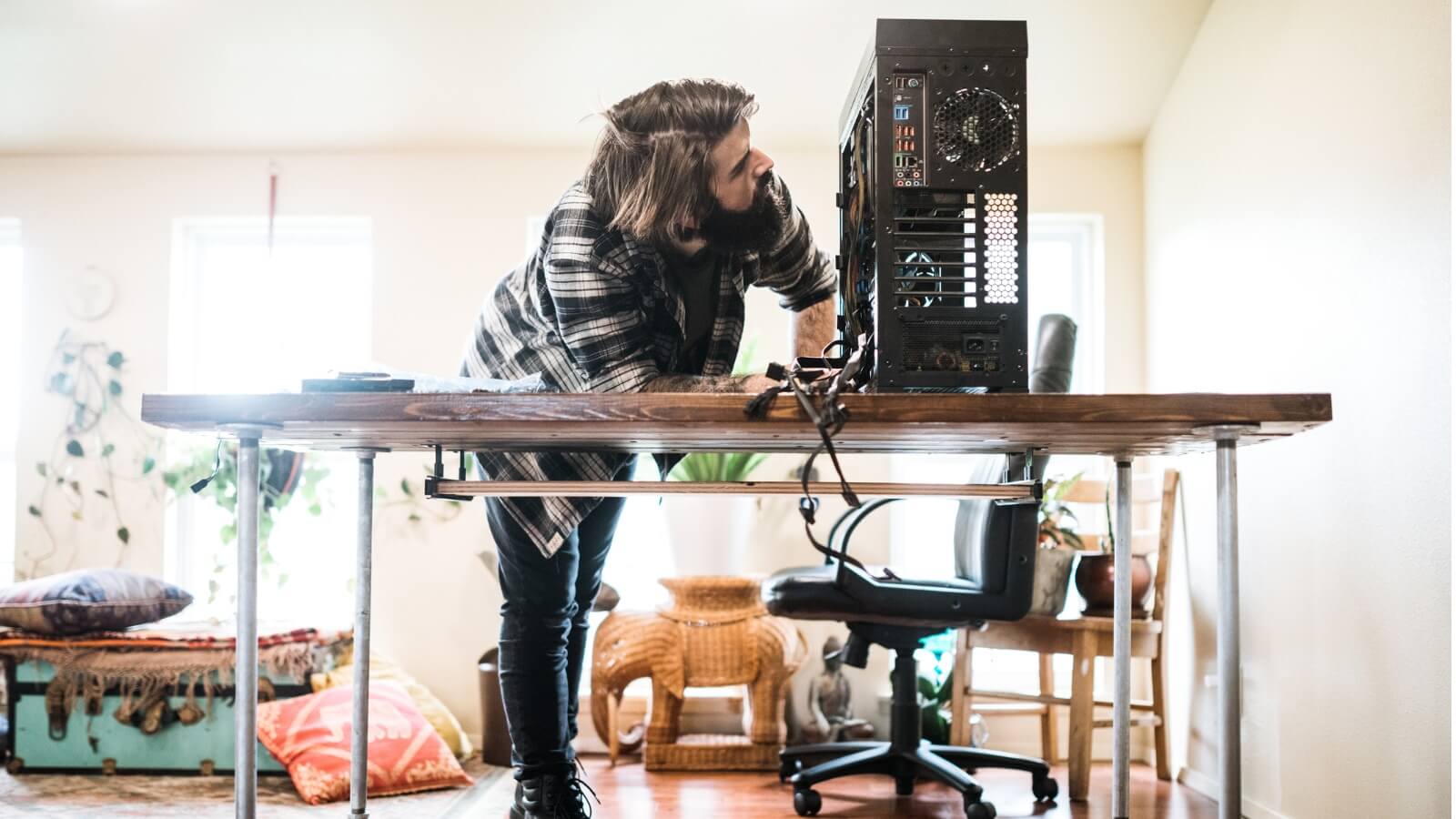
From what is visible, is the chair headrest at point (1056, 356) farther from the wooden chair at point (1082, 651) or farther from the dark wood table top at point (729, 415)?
the dark wood table top at point (729, 415)

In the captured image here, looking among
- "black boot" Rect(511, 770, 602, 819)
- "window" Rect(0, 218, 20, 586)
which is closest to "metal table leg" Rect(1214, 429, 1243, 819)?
"black boot" Rect(511, 770, 602, 819)

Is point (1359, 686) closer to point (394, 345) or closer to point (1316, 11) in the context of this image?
point (1316, 11)

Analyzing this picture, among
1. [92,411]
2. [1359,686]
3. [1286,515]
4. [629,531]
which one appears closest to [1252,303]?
[1286,515]

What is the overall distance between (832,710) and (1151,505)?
1121 millimetres

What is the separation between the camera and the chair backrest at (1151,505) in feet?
10.3

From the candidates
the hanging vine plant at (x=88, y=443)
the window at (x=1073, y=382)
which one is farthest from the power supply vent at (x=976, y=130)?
the hanging vine plant at (x=88, y=443)

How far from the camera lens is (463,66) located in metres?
3.40

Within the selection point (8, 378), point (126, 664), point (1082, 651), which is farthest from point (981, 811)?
point (8, 378)

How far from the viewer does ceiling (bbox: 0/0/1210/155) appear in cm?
319

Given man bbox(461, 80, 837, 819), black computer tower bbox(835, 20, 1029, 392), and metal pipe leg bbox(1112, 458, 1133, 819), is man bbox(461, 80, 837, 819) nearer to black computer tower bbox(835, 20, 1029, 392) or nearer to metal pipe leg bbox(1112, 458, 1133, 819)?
black computer tower bbox(835, 20, 1029, 392)

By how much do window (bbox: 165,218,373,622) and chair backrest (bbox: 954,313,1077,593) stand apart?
2117 millimetres

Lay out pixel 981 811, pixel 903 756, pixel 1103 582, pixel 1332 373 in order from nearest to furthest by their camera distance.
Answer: pixel 1332 373 → pixel 981 811 → pixel 903 756 → pixel 1103 582

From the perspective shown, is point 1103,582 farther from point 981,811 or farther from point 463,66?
point 463,66

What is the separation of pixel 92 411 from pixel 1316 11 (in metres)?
3.64
